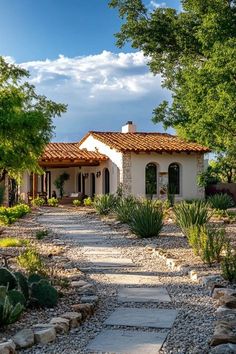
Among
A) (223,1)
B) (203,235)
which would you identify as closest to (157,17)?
(223,1)

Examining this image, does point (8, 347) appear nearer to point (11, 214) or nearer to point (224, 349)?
point (224, 349)

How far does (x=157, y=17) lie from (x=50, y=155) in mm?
12129

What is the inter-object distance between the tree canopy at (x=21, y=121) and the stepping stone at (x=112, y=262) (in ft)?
13.4

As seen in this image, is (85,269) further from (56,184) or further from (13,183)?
(56,184)

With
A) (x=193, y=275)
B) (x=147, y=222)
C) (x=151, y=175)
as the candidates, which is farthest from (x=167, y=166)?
(x=193, y=275)

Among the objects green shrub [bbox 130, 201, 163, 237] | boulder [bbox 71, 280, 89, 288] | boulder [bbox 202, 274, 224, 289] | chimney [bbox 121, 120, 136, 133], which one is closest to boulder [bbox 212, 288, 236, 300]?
boulder [bbox 202, 274, 224, 289]

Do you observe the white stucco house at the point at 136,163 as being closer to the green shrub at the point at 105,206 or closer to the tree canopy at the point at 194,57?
the green shrub at the point at 105,206

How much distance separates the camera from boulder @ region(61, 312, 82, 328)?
17.3ft

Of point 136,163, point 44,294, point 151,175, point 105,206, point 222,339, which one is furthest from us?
point 151,175

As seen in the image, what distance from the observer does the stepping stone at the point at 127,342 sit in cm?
455

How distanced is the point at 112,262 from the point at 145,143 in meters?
19.0

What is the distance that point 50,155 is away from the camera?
91.8 feet

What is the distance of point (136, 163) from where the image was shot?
27.0 m

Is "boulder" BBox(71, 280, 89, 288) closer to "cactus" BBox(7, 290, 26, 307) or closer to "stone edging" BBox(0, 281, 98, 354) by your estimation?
"stone edging" BBox(0, 281, 98, 354)
